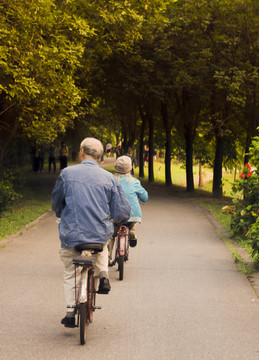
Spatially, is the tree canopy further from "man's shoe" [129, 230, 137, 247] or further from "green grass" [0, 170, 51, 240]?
"man's shoe" [129, 230, 137, 247]

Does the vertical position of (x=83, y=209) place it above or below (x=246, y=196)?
above

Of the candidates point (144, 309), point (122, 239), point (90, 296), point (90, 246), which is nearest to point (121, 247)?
point (122, 239)

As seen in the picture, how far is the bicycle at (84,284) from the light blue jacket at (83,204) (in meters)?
0.07

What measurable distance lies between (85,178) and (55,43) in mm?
10952

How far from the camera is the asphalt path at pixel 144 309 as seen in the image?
5270 millimetres

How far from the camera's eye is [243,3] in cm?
2169

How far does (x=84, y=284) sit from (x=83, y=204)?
0.69m

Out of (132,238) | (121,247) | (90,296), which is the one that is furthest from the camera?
(132,238)

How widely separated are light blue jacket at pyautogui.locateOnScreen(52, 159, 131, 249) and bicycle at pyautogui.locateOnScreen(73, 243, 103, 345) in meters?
0.07

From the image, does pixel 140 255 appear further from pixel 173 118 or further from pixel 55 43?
pixel 173 118

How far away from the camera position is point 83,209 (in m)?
5.44

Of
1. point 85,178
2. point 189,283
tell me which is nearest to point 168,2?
point 189,283

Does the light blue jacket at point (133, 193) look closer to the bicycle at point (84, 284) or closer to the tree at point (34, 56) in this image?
the bicycle at point (84, 284)

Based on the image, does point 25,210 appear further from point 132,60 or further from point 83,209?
point 83,209
